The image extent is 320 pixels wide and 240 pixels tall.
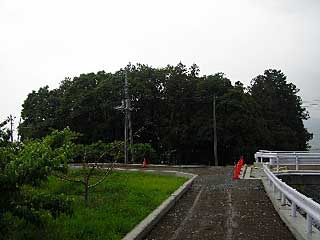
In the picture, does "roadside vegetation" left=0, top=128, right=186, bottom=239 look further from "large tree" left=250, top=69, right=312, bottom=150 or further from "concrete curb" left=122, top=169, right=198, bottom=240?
"large tree" left=250, top=69, right=312, bottom=150

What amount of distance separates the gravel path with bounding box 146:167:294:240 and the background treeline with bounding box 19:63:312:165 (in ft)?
133

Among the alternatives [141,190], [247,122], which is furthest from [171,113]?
[141,190]

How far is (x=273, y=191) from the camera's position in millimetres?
16062

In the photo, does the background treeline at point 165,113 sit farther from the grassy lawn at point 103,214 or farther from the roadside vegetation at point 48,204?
the roadside vegetation at point 48,204

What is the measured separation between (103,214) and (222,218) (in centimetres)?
287

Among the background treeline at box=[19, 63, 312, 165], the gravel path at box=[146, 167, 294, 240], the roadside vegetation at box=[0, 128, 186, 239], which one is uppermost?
the background treeline at box=[19, 63, 312, 165]

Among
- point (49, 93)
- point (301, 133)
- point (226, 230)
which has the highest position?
point (49, 93)

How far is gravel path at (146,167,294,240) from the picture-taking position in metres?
9.76

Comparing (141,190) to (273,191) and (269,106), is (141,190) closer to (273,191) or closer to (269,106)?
(273,191)

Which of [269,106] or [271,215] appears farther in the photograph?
[269,106]

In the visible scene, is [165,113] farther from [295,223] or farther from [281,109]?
[295,223]

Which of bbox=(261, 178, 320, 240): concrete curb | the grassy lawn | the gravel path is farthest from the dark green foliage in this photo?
bbox=(261, 178, 320, 240): concrete curb

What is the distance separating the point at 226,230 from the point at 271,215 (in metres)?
2.63

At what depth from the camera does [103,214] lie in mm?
11141
